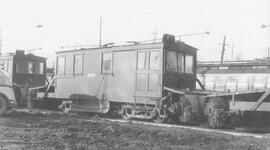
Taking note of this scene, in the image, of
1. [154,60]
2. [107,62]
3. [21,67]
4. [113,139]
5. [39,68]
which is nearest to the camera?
[113,139]

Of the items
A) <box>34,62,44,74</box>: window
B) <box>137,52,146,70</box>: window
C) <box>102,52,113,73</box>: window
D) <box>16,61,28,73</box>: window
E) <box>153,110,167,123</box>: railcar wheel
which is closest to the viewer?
<box>153,110,167,123</box>: railcar wheel

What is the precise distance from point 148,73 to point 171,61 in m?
0.98

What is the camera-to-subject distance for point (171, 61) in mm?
13695

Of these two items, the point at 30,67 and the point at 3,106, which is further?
the point at 30,67

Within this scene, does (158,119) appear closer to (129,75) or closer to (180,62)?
(129,75)

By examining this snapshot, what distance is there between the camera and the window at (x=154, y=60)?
1343cm

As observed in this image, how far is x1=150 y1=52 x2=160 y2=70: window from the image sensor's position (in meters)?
13.4

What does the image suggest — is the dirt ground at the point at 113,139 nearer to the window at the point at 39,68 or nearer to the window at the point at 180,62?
the window at the point at 180,62

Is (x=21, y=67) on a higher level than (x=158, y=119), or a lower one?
higher

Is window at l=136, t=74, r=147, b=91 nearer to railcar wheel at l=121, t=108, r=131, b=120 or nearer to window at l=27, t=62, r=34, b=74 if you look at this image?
railcar wheel at l=121, t=108, r=131, b=120

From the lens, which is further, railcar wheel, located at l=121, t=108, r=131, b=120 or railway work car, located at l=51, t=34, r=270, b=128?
railcar wheel, located at l=121, t=108, r=131, b=120

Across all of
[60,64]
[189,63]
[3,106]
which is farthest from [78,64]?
[189,63]

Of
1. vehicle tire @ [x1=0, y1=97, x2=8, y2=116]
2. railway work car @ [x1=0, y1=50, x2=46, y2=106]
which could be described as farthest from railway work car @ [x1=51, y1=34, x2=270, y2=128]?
vehicle tire @ [x1=0, y1=97, x2=8, y2=116]

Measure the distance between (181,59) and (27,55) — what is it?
867 centimetres
